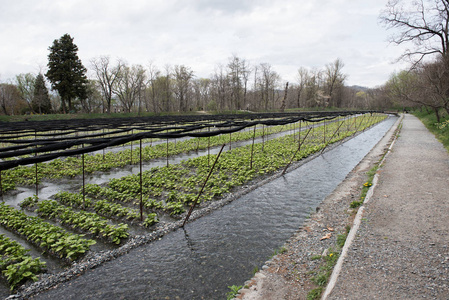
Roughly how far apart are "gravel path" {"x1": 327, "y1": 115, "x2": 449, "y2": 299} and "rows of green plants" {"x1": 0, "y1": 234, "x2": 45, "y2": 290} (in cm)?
419

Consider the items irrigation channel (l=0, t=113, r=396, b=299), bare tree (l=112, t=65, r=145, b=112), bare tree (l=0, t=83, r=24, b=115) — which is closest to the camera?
irrigation channel (l=0, t=113, r=396, b=299)

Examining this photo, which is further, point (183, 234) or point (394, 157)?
point (394, 157)

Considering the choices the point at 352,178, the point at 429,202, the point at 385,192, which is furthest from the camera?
the point at 352,178

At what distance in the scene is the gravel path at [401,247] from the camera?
3.14m

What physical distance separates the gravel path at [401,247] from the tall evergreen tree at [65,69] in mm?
54402

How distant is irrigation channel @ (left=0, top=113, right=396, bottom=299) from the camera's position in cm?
381

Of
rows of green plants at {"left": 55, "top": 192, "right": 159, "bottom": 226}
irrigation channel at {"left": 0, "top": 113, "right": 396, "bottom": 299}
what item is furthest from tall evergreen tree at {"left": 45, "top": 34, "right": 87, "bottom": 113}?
irrigation channel at {"left": 0, "top": 113, "right": 396, "bottom": 299}

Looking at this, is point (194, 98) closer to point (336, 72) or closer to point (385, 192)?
point (336, 72)

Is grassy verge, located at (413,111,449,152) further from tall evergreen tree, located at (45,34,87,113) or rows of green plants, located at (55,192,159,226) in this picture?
tall evergreen tree, located at (45,34,87,113)

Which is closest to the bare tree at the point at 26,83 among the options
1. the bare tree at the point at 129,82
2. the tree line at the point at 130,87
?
the tree line at the point at 130,87


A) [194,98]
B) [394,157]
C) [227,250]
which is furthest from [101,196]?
[194,98]

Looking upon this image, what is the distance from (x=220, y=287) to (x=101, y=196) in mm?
4940

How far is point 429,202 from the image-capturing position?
5926 mm

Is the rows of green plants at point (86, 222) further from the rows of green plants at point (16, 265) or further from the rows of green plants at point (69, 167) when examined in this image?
the rows of green plants at point (69, 167)
